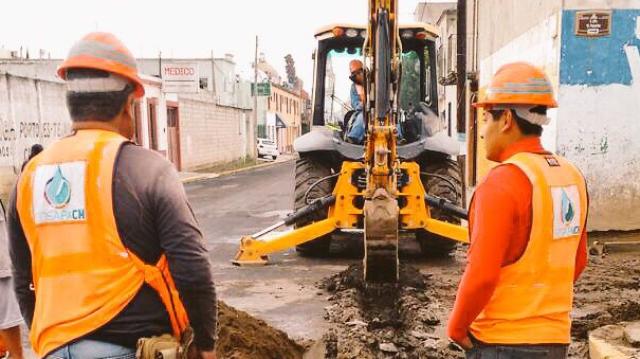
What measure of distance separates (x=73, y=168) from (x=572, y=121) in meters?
8.35

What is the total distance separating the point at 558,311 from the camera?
227cm

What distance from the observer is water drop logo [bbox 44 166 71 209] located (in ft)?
6.61

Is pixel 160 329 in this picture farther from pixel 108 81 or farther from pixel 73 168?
pixel 108 81

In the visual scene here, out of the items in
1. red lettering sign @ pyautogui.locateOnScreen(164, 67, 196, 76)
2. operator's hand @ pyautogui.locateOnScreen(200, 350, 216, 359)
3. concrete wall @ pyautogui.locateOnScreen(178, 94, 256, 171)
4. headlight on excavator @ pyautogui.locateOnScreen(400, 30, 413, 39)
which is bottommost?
concrete wall @ pyautogui.locateOnScreen(178, 94, 256, 171)

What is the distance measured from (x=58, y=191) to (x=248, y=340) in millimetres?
2656

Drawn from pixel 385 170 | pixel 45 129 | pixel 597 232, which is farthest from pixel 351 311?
pixel 45 129

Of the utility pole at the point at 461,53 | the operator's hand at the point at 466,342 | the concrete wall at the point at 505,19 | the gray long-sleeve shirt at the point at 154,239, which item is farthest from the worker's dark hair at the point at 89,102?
the utility pole at the point at 461,53

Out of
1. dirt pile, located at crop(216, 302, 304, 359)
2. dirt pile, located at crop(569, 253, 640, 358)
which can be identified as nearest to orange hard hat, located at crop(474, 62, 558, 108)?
dirt pile, located at crop(216, 302, 304, 359)

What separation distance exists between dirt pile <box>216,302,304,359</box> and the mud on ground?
0.34m

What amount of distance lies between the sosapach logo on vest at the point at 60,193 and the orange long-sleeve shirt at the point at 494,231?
4.59 ft

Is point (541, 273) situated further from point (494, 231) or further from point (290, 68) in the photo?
point (290, 68)

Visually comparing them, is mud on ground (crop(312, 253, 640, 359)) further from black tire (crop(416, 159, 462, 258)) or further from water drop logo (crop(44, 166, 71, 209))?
water drop logo (crop(44, 166, 71, 209))

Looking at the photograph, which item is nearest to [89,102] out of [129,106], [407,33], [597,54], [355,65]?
[129,106]

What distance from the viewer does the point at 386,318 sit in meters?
5.50
